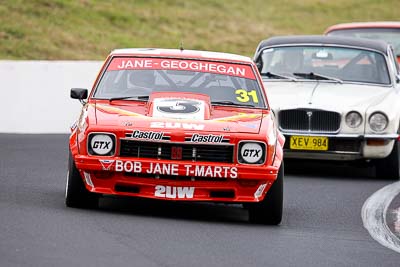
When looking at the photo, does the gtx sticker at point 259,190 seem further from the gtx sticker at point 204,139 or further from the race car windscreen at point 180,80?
the race car windscreen at point 180,80

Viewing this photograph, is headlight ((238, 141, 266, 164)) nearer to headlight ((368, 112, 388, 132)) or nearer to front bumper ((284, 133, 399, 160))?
front bumper ((284, 133, 399, 160))

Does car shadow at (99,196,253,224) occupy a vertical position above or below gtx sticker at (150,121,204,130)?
below

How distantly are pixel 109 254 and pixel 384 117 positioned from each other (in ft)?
22.1

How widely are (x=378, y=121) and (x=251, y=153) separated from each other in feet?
14.8

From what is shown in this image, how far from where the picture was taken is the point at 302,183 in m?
13.1

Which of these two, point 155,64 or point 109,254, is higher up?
point 155,64

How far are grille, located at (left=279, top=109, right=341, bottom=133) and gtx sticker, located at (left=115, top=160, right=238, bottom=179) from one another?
4.41 meters

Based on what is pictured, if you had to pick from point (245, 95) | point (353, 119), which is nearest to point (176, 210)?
point (245, 95)

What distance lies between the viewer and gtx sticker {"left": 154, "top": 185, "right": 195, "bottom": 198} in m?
9.47

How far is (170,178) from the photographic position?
9469 millimetres

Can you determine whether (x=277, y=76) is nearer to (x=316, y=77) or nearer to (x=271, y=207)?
(x=316, y=77)

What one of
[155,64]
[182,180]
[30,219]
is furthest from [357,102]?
[30,219]

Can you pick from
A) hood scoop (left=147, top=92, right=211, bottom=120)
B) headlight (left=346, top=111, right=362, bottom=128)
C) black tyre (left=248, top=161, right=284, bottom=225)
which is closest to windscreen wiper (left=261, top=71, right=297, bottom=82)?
headlight (left=346, top=111, right=362, bottom=128)

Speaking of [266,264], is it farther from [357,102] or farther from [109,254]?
[357,102]
